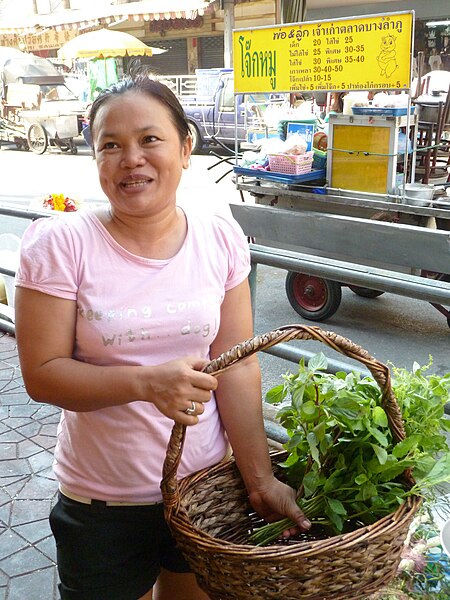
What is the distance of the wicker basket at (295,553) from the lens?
3.55ft

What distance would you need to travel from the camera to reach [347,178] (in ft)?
17.7

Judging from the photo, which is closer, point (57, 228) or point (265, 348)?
point (265, 348)

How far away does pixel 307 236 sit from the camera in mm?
5508

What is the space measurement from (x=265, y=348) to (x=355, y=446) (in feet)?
1.00

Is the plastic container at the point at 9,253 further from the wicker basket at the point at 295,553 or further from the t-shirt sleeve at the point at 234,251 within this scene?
the wicker basket at the point at 295,553

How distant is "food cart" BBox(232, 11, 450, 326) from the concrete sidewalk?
1990 mm

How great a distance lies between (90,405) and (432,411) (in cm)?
68

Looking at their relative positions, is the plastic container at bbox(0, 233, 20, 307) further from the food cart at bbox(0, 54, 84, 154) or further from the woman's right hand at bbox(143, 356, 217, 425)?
the food cart at bbox(0, 54, 84, 154)

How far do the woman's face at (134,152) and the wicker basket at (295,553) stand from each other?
0.37 m

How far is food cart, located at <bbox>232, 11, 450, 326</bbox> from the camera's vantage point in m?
4.71

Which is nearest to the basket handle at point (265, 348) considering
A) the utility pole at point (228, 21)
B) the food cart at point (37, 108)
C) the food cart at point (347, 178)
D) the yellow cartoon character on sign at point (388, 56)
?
the food cart at point (347, 178)

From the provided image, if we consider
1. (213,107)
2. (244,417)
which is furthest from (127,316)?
(213,107)

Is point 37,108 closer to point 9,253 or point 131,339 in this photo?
point 9,253

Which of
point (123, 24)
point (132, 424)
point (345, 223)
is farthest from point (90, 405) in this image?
point (123, 24)
